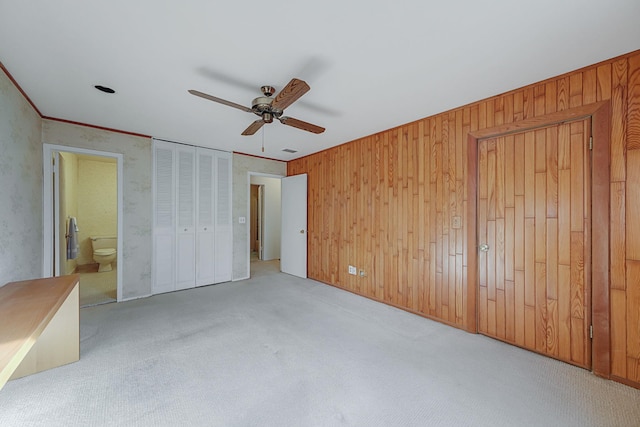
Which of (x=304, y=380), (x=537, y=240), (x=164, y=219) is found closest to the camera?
(x=304, y=380)

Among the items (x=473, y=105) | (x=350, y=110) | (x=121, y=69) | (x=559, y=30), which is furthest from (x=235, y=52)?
(x=473, y=105)

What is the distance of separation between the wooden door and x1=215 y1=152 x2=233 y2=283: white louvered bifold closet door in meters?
3.81

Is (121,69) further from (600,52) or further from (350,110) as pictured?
(600,52)

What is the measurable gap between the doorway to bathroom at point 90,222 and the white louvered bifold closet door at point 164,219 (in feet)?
1.43

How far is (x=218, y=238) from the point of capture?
14.7 feet

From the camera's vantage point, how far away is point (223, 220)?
14.8 ft

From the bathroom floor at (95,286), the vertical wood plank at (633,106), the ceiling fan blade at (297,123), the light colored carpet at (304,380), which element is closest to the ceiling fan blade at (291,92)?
the ceiling fan blade at (297,123)

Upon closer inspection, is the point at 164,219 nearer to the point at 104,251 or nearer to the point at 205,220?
the point at 205,220

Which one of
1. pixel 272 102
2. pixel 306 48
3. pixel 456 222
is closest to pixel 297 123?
pixel 272 102

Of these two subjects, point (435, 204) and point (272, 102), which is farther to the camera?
point (435, 204)

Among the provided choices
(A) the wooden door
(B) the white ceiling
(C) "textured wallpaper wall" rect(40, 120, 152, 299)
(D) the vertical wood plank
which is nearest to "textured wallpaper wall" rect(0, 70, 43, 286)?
(B) the white ceiling

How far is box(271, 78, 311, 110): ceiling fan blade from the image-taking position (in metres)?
1.71

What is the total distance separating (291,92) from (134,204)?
313cm

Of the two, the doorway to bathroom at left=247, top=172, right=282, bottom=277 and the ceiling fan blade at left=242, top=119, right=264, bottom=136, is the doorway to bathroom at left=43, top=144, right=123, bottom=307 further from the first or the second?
the doorway to bathroom at left=247, top=172, right=282, bottom=277
